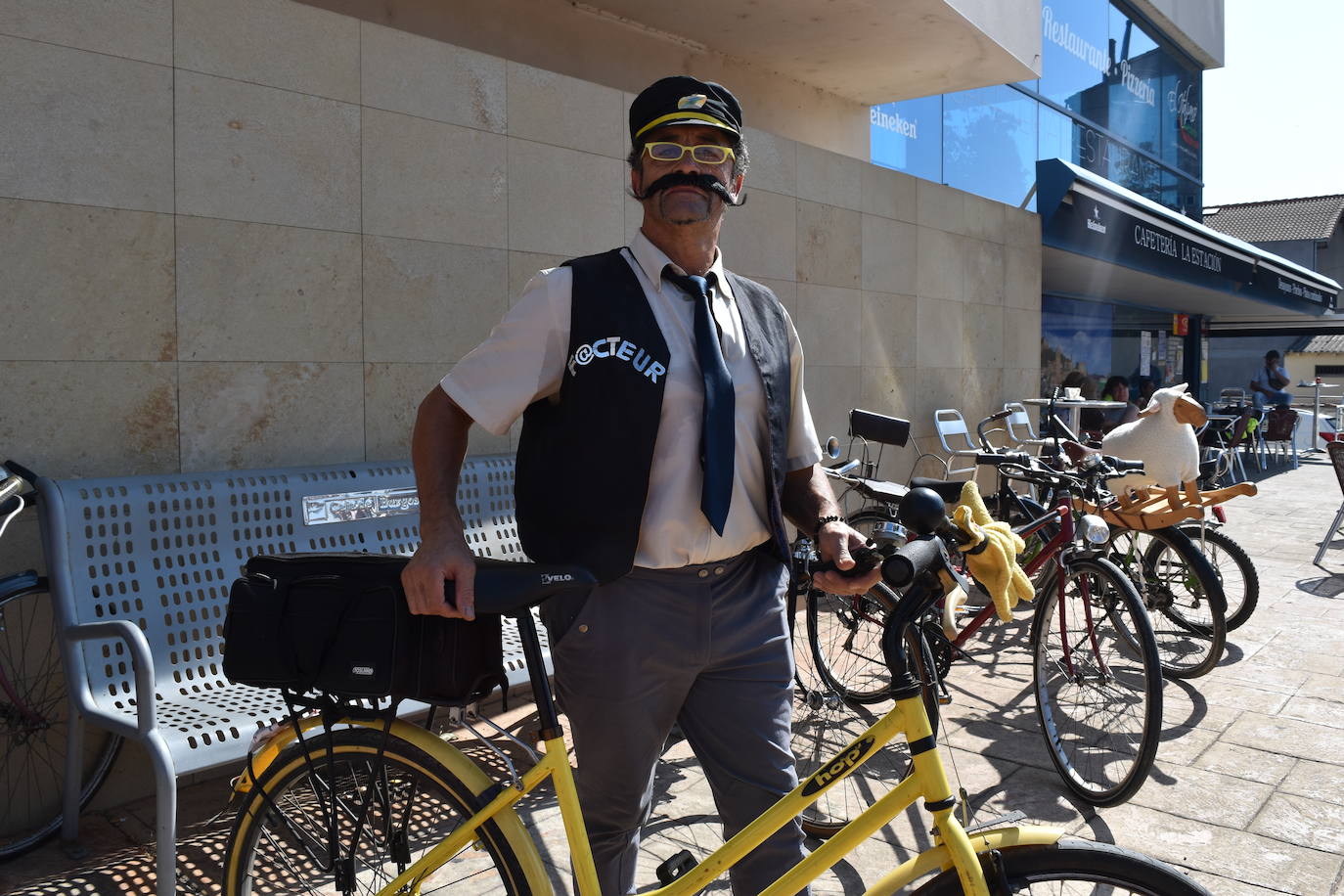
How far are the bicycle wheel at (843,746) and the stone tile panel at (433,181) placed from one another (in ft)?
8.60

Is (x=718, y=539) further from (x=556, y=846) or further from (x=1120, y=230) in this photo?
(x=1120, y=230)

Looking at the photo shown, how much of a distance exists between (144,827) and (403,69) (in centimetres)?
322

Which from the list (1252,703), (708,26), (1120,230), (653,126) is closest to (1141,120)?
(1120,230)

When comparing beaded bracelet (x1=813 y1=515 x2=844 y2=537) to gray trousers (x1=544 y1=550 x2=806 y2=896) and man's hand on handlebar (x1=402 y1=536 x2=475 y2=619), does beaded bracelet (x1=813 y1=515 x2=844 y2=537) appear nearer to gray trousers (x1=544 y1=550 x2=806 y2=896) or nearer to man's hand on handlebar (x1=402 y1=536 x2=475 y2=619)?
gray trousers (x1=544 y1=550 x2=806 y2=896)

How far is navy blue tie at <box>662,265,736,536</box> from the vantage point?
2.10 m

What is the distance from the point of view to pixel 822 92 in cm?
974

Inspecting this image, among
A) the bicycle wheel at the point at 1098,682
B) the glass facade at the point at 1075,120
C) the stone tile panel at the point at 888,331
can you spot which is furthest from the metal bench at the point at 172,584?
the glass facade at the point at 1075,120

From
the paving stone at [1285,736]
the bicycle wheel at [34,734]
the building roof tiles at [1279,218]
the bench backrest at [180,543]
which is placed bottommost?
the paving stone at [1285,736]

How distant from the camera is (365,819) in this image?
6.76 ft

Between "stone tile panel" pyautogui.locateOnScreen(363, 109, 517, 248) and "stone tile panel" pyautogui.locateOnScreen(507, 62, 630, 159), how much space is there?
24 cm

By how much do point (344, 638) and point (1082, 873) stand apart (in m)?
1.29

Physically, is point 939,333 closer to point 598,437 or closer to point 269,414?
point 269,414

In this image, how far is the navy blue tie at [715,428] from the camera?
2.10m

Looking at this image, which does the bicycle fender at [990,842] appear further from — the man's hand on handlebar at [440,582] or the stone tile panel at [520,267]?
the stone tile panel at [520,267]
